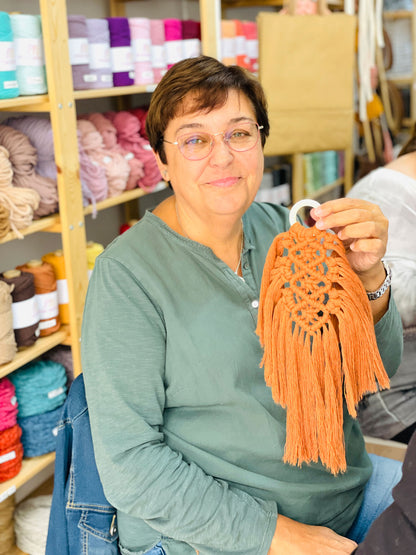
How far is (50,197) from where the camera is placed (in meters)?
1.82

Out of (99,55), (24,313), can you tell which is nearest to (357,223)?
(24,313)

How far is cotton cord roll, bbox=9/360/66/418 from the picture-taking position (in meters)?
1.86

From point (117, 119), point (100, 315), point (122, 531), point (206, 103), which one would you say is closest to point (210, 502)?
point (122, 531)

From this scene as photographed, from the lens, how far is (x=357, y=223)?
3.34 feet

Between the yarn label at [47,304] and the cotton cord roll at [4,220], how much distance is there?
0.26 metres

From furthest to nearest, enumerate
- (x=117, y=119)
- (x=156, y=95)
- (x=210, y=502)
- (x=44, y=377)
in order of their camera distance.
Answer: (x=117, y=119) → (x=44, y=377) → (x=156, y=95) → (x=210, y=502)

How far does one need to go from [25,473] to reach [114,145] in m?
1.09

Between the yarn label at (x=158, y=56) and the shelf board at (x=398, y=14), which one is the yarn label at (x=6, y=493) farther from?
the shelf board at (x=398, y=14)

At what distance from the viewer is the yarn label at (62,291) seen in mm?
1908

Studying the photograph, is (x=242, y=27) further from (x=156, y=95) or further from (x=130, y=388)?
(x=130, y=388)

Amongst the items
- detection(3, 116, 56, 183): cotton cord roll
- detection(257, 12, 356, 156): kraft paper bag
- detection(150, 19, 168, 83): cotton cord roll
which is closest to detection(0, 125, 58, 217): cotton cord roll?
detection(3, 116, 56, 183): cotton cord roll

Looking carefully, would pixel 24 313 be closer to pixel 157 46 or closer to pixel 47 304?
pixel 47 304

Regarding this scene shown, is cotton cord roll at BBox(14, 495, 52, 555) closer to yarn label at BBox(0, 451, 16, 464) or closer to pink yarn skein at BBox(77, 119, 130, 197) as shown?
yarn label at BBox(0, 451, 16, 464)

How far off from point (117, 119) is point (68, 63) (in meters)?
0.53
